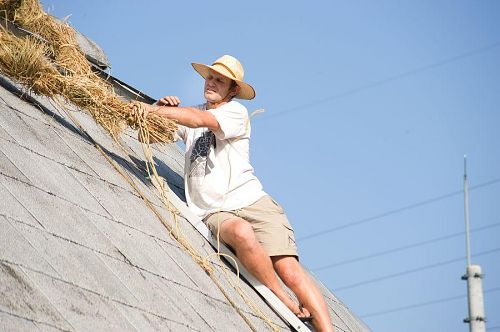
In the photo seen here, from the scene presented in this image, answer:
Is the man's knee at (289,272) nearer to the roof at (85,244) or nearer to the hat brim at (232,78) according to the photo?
the roof at (85,244)

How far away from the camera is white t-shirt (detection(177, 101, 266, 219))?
5.66m

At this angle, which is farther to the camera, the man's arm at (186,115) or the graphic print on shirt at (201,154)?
the graphic print on shirt at (201,154)

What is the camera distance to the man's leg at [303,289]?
18.0 ft

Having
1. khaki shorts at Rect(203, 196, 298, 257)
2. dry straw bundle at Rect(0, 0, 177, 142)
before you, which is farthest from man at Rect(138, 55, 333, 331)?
dry straw bundle at Rect(0, 0, 177, 142)

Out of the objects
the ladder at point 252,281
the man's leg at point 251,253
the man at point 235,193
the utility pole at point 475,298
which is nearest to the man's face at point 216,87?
the man at point 235,193

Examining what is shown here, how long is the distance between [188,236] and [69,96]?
996mm

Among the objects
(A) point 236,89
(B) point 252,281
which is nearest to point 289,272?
(B) point 252,281

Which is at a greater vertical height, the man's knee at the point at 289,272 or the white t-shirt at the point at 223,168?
the white t-shirt at the point at 223,168

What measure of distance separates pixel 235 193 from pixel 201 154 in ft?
1.06

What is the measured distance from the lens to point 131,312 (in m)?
3.59

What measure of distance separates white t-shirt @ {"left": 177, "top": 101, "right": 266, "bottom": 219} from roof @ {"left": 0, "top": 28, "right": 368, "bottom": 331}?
24 centimetres

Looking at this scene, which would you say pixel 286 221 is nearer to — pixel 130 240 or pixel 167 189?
pixel 167 189

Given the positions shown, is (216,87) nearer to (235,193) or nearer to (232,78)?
(232,78)

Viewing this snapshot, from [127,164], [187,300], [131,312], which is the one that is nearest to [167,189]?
[127,164]
